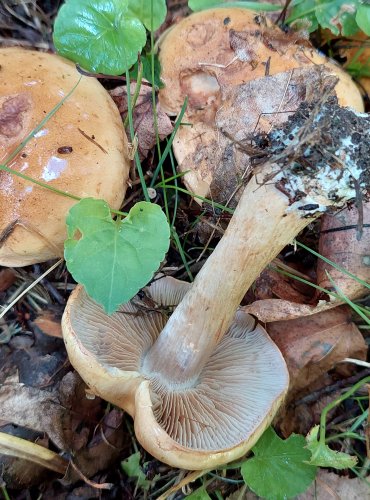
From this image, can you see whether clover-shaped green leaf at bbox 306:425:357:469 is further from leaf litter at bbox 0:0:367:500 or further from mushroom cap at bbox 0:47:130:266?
mushroom cap at bbox 0:47:130:266

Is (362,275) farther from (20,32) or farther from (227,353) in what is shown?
(20,32)

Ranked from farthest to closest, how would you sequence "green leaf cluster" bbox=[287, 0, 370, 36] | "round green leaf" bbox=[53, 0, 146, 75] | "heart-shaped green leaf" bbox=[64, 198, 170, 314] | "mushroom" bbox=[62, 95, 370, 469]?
1. "green leaf cluster" bbox=[287, 0, 370, 36]
2. "round green leaf" bbox=[53, 0, 146, 75]
3. "heart-shaped green leaf" bbox=[64, 198, 170, 314]
4. "mushroom" bbox=[62, 95, 370, 469]

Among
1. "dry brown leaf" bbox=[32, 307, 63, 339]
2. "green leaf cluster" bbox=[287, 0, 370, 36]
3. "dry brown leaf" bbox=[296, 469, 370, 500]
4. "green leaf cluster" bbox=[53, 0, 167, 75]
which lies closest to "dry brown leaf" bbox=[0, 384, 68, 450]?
"dry brown leaf" bbox=[32, 307, 63, 339]

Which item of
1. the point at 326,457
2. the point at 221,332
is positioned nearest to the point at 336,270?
the point at 221,332

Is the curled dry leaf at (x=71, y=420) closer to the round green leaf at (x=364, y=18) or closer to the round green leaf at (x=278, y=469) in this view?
the round green leaf at (x=278, y=469)

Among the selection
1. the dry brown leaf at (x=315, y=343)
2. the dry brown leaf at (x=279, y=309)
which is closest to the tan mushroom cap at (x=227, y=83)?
the dry brown leaf at (x=279, y=309)

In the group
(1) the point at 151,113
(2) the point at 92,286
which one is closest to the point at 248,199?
(2) the point at 92,286

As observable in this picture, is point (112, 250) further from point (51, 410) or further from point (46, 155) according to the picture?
point (51, 410)
